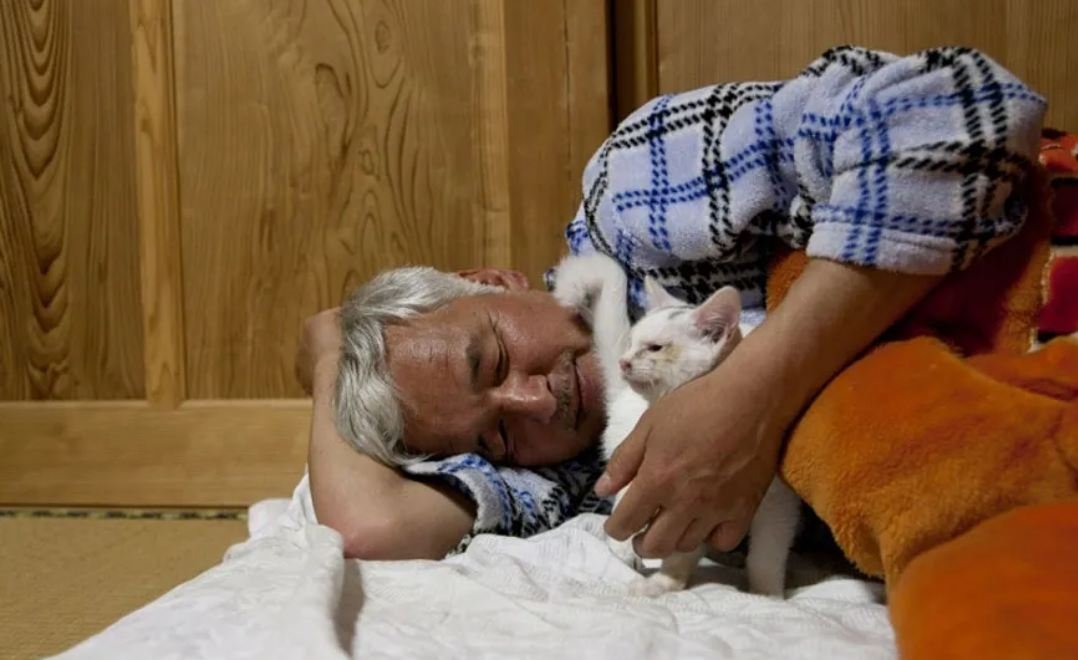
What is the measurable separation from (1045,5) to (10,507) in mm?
1916

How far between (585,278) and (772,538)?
0.36 m

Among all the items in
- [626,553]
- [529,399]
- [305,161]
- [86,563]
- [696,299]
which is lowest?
[86,563]

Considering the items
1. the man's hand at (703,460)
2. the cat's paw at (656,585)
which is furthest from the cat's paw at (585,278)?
the cat's paw at (656,585)

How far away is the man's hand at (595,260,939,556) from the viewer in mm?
753

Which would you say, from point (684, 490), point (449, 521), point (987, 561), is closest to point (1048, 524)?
point (987, 561)

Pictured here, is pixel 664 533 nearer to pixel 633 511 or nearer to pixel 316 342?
pixel 633 511

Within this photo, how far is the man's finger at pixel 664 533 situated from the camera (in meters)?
0.81

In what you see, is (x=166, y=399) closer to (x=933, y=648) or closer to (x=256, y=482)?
(x=256, y=482)

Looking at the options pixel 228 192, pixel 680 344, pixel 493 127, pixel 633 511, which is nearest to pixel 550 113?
pixel 493 127

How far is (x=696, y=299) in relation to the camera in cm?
100

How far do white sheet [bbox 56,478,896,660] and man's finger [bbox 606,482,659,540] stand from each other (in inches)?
2.0

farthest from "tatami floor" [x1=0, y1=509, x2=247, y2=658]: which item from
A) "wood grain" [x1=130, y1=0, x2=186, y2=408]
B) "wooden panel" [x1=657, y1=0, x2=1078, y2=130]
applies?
"wooden panel" [x1=657, y1=0, x2=1078, y2=130]

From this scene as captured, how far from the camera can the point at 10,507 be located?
1.71 metres

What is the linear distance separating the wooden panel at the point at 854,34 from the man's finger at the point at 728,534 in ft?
2.71
